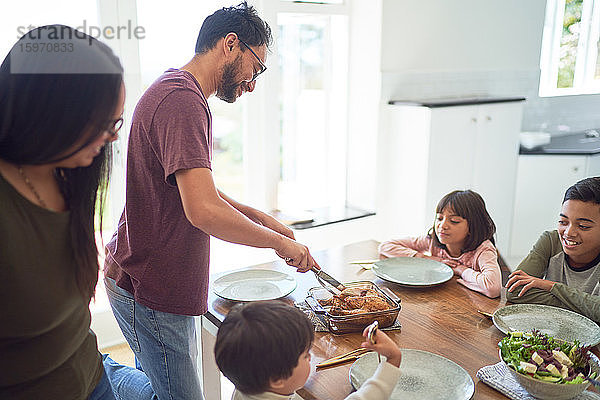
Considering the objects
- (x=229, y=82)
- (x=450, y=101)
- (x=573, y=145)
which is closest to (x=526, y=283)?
(x=229, y=82)

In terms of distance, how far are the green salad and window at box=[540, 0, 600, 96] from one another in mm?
4051

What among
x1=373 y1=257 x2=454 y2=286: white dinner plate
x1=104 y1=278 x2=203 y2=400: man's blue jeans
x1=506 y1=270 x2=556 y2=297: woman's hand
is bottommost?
x1=104 y1=278 x2=203 y2=400: man's blue jeans

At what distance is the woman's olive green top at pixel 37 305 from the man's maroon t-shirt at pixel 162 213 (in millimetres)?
391

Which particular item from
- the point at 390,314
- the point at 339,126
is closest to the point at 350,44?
the point at 339,126

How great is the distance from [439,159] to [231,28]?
2.21 metres

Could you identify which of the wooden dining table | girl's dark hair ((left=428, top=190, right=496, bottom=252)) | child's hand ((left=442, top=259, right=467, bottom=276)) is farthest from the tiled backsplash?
the wooden dining table

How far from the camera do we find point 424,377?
1.36m

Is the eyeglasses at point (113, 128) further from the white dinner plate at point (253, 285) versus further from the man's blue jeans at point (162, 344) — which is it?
the white dinner plate at point (253, 285)

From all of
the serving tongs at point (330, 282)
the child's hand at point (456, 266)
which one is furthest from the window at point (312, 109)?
the serving tongs at point (330, 282)

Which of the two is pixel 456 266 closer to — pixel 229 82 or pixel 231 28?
pixel 229 82

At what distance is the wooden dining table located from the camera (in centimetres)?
137

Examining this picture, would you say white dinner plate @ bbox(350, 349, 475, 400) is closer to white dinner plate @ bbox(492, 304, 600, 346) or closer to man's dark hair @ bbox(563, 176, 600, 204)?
white dinner plate @ bbox(492, 304, 600, 346)

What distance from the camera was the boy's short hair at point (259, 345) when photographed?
1.18m

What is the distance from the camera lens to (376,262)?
6.80 feet
